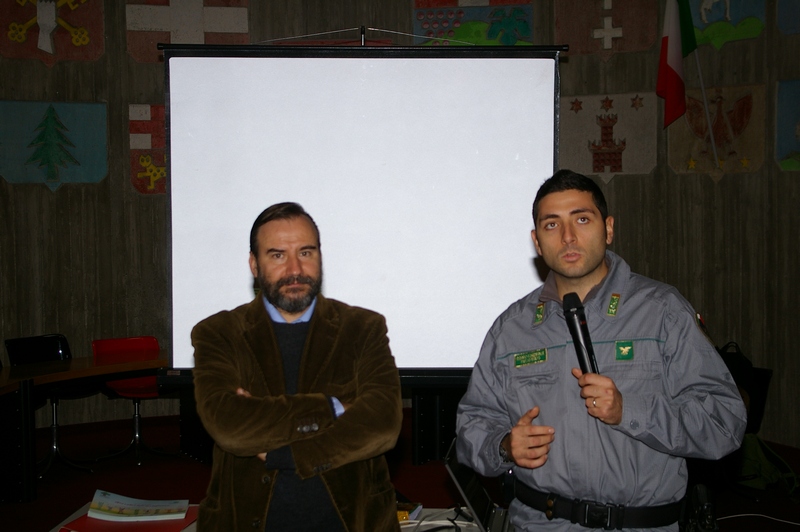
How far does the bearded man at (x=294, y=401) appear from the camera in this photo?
2.12 metres

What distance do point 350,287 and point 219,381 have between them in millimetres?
1736

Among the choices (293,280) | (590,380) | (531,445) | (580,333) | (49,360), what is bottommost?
(49,360)

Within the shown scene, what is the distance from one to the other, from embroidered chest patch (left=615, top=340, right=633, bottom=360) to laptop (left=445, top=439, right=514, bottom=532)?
59 centimetres

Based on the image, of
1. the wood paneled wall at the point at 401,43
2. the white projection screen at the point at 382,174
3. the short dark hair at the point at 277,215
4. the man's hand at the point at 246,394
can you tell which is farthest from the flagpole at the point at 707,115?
the man's hand at the point at 246,394

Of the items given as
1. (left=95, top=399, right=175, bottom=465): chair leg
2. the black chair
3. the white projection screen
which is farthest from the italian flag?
the black chair

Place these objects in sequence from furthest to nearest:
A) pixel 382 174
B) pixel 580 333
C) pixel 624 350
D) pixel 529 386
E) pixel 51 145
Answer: pixel 51 145
pixel 382 174
pixel 529 386
pixel 624 350
pixel 580 333

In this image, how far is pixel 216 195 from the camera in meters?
3.81

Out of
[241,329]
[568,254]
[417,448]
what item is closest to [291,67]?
[241,329]

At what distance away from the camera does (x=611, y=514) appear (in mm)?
1992

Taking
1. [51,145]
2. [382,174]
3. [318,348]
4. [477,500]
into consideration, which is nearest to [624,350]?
[477,500]

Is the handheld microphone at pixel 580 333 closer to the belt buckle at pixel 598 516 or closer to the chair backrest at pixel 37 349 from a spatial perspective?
the belt buckle at pixel 598 516

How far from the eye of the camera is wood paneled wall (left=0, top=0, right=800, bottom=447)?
6.52 m

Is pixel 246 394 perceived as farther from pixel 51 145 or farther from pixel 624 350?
pixel 51 145

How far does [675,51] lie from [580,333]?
549cm
